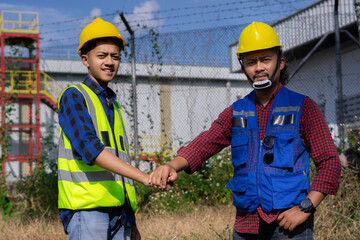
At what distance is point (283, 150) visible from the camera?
2.31m

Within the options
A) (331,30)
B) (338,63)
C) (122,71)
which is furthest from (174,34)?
(331,30)

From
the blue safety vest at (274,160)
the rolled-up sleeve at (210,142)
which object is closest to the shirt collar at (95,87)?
the rolled-up sleeve at (210,142)

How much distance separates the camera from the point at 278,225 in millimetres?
2303

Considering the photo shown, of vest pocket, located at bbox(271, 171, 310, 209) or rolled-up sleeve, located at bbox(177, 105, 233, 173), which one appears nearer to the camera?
vest pocket, located at bbox(271, 171, 310, 209)

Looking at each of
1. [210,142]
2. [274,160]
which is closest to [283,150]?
[274,160]

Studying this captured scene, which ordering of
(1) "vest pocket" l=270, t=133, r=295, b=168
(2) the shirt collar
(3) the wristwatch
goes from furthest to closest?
(2) the shirt collar, (1) "vest pocket" l=270, t=133, r=295, b=168, (3) the wristwatch

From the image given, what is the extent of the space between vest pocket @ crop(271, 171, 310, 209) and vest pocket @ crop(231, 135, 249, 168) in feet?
0.73

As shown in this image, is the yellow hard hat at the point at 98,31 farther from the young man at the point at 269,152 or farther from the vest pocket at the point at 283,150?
the vest pocket at the point at 283,150

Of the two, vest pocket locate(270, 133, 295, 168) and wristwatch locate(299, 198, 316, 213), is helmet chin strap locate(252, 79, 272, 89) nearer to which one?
vest pocket locate(270, 133, 295, 168)

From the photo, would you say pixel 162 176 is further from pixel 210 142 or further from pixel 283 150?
pixel 283 150

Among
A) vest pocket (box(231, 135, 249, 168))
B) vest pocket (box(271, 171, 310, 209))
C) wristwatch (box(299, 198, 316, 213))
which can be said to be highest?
vest pocket (box(231, 135, 249, 168))

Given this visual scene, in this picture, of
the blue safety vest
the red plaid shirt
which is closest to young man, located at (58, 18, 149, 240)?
the red plaid shirt

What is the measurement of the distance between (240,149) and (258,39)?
0.61 meters

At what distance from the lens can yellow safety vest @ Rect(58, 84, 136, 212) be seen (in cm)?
246
